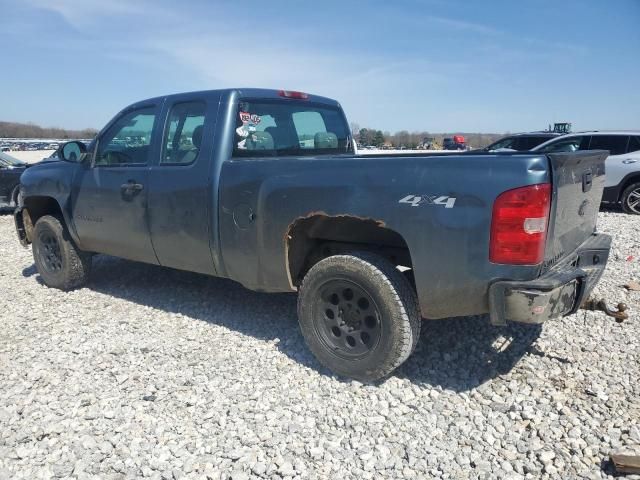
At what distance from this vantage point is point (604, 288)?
16.9 feet

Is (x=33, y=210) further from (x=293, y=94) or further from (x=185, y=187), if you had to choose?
(x=293, y=94)

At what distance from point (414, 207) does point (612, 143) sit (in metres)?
9.73

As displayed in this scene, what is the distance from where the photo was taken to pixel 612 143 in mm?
10641

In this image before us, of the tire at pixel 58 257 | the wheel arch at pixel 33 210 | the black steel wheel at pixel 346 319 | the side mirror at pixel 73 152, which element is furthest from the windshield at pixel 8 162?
the black steel wheel at pixel 346 319

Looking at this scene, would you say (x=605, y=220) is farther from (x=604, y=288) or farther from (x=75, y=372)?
(x=75, y=372)

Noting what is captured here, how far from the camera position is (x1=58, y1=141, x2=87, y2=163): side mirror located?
5035mm

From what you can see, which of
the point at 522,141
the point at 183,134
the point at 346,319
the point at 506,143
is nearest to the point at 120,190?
the point at 183,134

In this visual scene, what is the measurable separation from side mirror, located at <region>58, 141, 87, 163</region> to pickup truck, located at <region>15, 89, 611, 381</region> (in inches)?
1.1

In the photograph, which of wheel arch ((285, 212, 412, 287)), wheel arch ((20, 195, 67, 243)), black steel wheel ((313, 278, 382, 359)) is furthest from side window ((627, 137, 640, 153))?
wheel arch ((20, 195, 67, 243))

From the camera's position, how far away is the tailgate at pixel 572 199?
277 centimetres

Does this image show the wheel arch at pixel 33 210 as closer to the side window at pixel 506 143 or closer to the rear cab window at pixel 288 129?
the rear cab window at pixel 288 129

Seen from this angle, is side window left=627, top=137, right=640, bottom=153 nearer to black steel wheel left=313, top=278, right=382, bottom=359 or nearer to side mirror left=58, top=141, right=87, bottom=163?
black steel wheel left=313, top=278, right=382, bottom=359

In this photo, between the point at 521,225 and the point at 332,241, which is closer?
the point at 521,225

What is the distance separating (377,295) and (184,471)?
145cm
